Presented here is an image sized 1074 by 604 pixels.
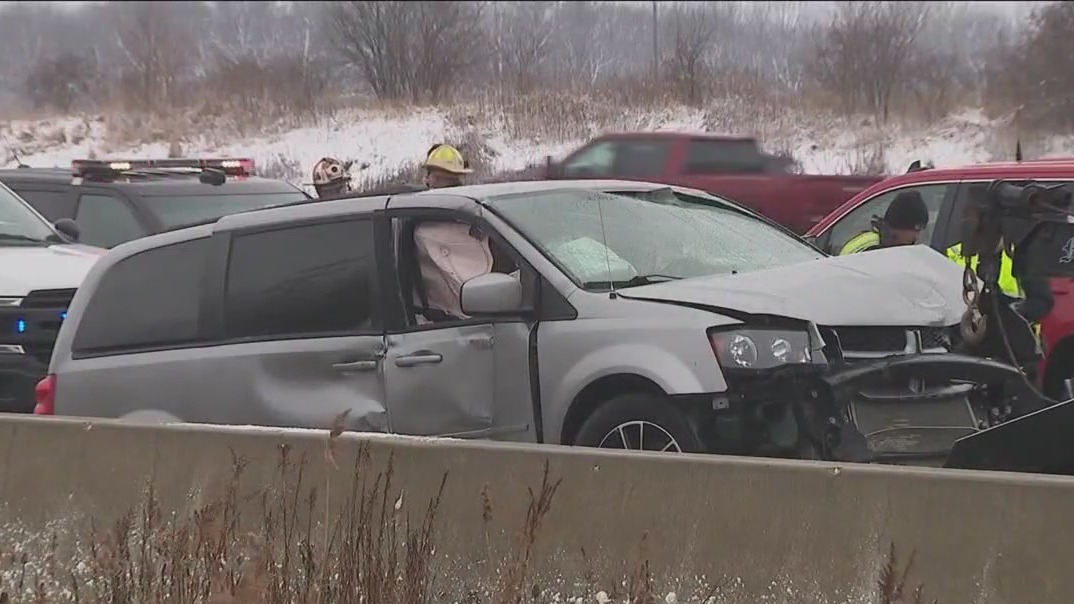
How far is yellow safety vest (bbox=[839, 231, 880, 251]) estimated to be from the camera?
26.7ft

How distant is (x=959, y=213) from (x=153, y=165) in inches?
296

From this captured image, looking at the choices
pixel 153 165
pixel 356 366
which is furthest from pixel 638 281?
pixel 153 165

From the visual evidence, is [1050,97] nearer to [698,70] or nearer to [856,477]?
[698,70]

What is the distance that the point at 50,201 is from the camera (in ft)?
40.0

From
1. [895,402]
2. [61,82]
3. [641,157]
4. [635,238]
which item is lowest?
[895,402]

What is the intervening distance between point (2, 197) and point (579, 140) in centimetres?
1927

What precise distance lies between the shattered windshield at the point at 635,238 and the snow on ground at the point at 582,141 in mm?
18627

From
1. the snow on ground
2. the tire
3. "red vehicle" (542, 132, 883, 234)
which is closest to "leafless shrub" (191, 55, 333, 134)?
the snow on ground

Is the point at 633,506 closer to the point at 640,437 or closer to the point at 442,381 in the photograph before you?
the point at 640,437

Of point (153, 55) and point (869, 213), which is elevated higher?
point (153, 55)

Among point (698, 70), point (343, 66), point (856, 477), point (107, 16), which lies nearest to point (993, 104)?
point (698, 70)

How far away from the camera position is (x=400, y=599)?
12.8ft

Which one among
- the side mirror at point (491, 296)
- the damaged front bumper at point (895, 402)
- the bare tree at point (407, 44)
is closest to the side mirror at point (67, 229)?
the side mirror at point (491, 296)

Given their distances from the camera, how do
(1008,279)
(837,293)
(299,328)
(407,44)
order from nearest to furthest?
(837,293) < (1008,279) < (299,328) < (407,44)
